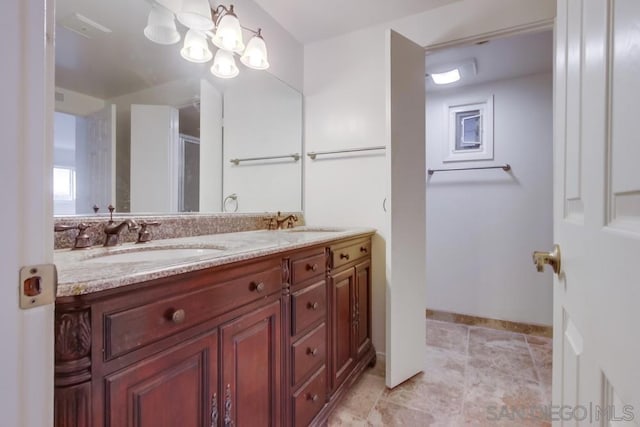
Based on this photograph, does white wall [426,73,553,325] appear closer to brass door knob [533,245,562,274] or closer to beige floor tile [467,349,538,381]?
beige floor tile [467,349,538,381]

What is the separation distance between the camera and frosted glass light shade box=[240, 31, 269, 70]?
5.80ft

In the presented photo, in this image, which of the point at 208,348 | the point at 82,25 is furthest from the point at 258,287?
the point at 82,25

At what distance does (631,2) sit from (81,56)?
1512mm

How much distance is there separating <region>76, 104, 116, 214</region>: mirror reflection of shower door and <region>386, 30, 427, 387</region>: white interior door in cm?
131

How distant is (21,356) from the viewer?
1.15ft

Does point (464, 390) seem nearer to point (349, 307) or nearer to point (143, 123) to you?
point (349, 307)

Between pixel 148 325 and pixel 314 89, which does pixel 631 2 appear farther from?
pixel 314 89

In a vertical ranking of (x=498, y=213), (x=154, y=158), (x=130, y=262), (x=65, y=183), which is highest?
(x=154, y=158)

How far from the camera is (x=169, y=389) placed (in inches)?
27.5

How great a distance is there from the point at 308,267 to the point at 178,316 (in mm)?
644

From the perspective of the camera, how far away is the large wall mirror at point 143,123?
107cm

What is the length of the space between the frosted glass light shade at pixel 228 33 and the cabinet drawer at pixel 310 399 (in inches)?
68.6

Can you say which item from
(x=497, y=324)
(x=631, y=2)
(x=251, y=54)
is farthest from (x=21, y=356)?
(x=497, y=324)

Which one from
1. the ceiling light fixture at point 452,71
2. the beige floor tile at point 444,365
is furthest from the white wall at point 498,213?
the beige floor tile at point 444,365
